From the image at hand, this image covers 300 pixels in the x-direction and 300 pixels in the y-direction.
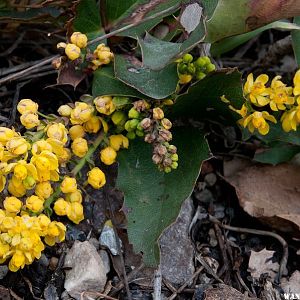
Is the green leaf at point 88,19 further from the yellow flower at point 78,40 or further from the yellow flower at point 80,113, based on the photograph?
the yellow flower at point 80,113

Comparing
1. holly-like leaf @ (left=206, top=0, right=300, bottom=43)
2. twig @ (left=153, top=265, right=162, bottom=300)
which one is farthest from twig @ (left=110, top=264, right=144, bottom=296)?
holly-like leaf @ (left=206, top=0, right=300, bottom=43)

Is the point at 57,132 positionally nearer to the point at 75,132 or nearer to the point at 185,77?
the point at 75,132

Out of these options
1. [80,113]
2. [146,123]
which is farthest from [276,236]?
[80,113]

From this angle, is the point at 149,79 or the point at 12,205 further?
the point at 149,79

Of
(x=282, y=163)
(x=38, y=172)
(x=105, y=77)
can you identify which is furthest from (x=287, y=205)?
(x=38, y=172)

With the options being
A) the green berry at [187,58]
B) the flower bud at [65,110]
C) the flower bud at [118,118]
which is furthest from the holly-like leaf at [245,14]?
the flower bud at [65,110]

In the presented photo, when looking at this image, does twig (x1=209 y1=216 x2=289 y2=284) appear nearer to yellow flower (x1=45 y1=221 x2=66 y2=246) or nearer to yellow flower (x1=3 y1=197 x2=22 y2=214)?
Answer: yellow flower (x1=45 y1=221 x2=66 y2=246)
